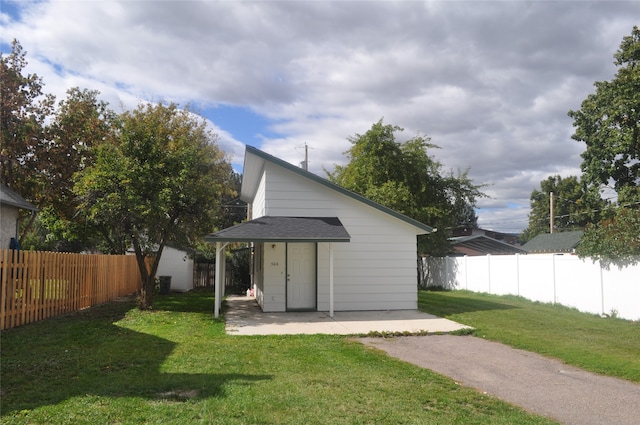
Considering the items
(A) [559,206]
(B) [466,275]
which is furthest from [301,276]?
(A) [559,206]

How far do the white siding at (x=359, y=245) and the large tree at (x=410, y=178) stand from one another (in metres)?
12.4

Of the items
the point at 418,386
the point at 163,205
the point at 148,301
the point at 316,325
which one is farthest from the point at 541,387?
the point at 148,301

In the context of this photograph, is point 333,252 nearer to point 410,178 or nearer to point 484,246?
point 410,178

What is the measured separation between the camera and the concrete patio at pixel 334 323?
38.5 ft

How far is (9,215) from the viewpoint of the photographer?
14.7 meters

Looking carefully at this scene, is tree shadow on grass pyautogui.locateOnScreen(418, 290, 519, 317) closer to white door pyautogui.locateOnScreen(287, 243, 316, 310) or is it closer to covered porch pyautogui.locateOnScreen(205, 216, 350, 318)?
covered porch pyautogui.locateOnScreen(205, 216, 350, 318)

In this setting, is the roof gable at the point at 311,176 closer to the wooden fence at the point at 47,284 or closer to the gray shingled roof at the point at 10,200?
the wooden fence at the point at 47,284

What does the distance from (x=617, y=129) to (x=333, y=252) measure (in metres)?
14.7

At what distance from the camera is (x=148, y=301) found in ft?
49.8

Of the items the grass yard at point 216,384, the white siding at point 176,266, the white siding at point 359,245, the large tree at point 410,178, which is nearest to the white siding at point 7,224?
the grass yard at point 216,384

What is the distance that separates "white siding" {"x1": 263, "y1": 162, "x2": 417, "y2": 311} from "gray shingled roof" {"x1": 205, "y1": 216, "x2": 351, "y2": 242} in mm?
530

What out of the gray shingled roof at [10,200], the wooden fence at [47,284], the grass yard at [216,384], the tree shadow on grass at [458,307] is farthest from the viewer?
the tree shadow on grass at [458,307]

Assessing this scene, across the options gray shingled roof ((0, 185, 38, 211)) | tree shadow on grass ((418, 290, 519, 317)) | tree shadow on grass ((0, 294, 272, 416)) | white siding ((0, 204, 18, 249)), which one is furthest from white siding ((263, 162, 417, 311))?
white siding ((0, 204, 18, 249))

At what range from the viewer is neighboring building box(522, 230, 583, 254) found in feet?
114
